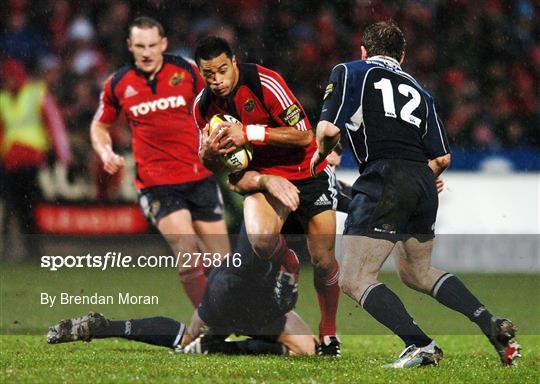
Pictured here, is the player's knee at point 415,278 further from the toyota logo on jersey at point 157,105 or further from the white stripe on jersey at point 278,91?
the toyota logo on jersey at point 157,105

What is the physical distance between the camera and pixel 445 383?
5.70m

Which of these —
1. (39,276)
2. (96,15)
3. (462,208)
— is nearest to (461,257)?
(462,208)

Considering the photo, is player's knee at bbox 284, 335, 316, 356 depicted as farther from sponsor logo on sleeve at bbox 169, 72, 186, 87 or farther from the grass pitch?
sponsor logo on sleeve at bbox 169, 72, 186, 87

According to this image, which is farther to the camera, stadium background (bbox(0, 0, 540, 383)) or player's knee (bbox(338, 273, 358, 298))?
stadium background (bbox(0, 0, 540, 383))

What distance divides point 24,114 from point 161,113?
20.5 ft

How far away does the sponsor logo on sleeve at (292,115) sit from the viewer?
7.41m

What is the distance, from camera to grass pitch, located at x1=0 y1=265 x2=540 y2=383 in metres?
5.91

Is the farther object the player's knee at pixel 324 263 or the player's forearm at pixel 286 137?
the player's knee at pixel 324 263

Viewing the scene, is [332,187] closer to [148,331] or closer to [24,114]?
[148,331]

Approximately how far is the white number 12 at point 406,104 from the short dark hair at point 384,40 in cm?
27

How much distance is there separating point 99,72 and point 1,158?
1.93 metres

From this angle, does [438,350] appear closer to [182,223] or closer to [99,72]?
[182,223]

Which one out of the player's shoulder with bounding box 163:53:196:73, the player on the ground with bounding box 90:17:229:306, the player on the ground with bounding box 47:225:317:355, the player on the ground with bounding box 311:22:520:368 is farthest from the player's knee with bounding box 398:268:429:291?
the player's shoulder with bounding box 163:53:196:73

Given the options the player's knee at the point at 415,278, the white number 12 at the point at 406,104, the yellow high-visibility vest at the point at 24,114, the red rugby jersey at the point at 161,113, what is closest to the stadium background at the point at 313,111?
the yellow high-visibility vest at the point at 24,114
